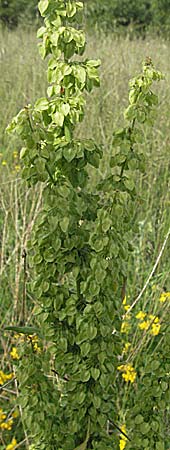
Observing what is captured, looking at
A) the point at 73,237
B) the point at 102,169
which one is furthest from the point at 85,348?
the point at 102,169

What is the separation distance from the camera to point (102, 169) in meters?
3.42

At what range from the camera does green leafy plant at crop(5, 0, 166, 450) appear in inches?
42.4

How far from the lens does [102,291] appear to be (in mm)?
1188

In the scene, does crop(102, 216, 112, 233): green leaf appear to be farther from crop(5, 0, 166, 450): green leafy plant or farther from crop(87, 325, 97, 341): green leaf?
crop(87, 325, 97, 341): green leaf

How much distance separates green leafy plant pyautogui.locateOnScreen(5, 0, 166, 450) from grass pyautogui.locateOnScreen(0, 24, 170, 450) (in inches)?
29.3

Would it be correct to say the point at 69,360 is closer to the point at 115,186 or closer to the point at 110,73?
the point at 115,186

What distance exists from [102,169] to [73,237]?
2.29m

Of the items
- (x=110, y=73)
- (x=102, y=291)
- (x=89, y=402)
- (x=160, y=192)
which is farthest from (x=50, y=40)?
(x=110, y=73)

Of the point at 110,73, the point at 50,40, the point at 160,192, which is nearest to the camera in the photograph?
the point at 50,40

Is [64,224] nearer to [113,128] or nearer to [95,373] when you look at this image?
[95,373]

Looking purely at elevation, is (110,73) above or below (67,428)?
above

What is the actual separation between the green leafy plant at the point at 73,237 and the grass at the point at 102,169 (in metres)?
0.74

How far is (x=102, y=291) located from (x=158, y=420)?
327mm

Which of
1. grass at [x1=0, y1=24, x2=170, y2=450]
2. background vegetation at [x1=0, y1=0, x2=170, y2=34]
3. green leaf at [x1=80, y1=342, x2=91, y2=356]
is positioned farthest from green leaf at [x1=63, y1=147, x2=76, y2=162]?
background vegetation at [x1=0, y1=0, x2=170, y2=34]
